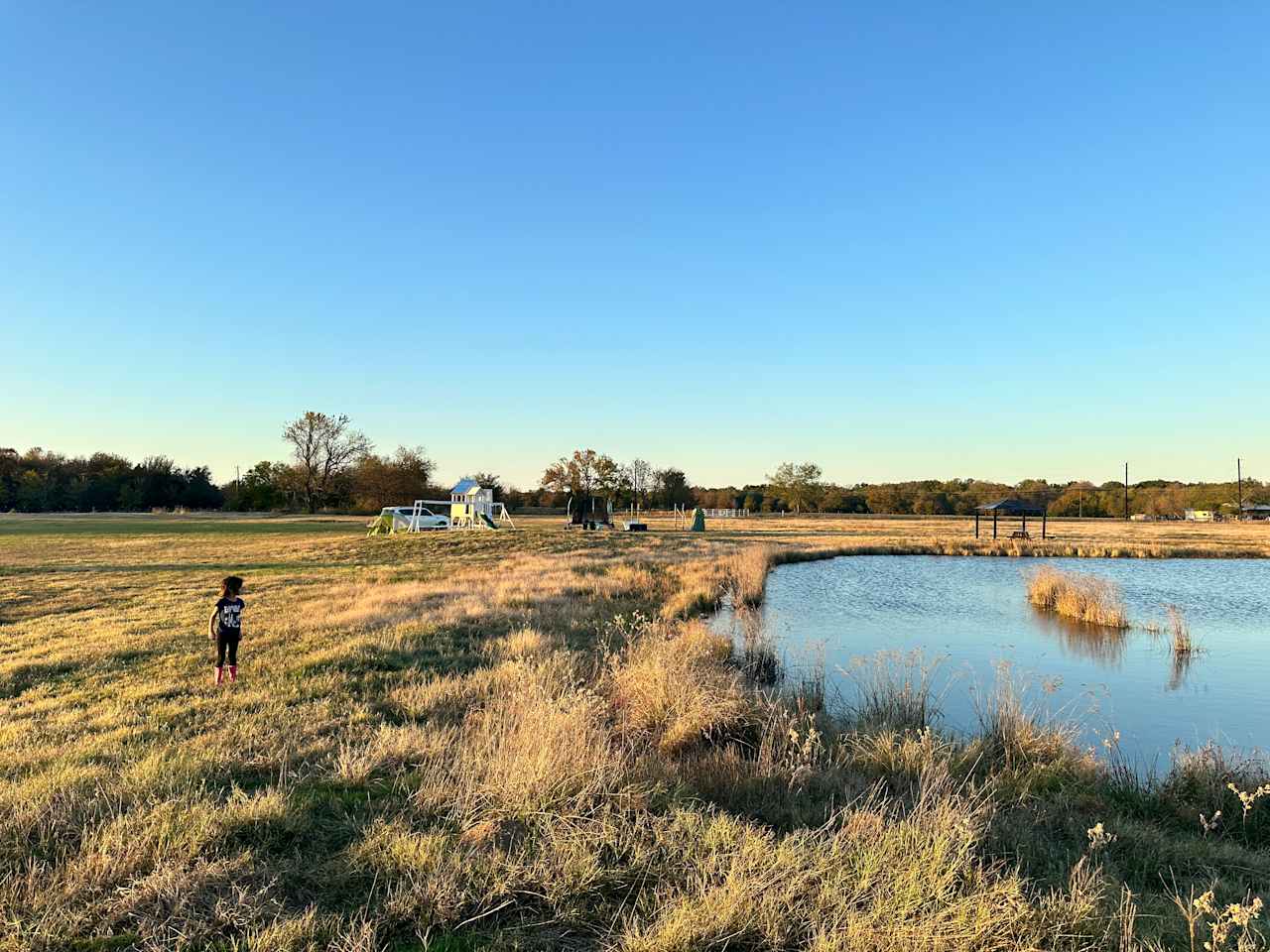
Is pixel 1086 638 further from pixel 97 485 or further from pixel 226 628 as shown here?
pixel 97 485

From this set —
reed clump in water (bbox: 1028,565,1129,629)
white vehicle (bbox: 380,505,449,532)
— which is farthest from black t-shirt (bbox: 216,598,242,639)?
white vehicle (bbox: 380,505,449,532)

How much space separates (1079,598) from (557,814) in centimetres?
1778

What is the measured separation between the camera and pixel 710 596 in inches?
710

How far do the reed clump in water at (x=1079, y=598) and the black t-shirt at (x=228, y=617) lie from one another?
1741cm

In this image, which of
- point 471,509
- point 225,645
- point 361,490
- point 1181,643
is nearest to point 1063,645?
point 1181,643

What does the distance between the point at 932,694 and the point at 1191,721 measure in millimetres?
3056

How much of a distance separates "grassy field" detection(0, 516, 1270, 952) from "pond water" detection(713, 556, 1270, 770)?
1687 mm

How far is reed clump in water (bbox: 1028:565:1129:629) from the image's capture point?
659 inches

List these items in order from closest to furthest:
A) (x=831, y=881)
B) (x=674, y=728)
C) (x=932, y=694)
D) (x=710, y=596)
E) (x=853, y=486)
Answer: (x=831, y=881)
(x=674, y=728)
(x=932, y=694)
(x=710, y=596)
(x=853, y=486)

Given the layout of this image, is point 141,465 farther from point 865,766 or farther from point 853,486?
point 853,486

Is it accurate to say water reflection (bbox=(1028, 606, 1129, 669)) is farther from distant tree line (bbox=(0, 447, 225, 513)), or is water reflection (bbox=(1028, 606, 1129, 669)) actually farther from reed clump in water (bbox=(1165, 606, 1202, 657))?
Answer: distant tree line (bbox=(0, 447, 225, 513))

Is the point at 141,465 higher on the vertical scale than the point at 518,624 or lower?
higher

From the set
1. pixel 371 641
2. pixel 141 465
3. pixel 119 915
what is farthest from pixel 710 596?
pixel 141 465

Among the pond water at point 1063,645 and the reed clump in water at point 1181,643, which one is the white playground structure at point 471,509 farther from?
the reed clump in water at point 1181,643
